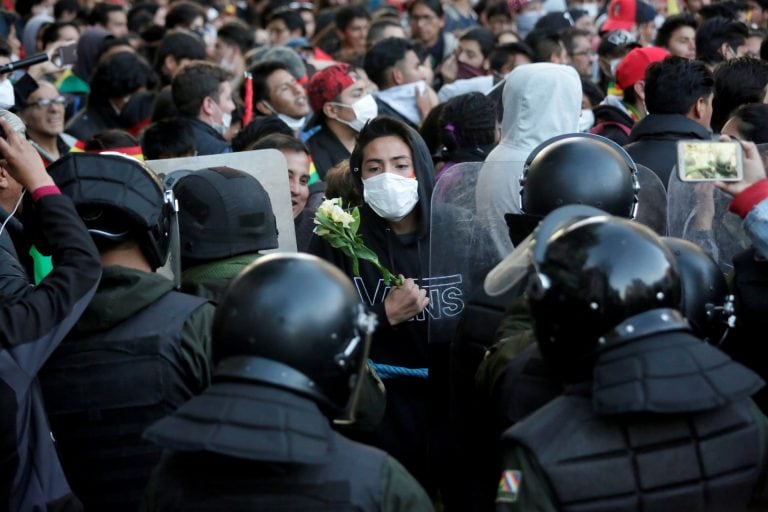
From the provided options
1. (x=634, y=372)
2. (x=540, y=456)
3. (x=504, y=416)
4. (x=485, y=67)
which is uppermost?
(x=634, y=372)

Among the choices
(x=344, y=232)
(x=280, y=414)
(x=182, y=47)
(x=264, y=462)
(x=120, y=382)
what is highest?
(x=280, y=414)

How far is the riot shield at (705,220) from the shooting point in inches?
166

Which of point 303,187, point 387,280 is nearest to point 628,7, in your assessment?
point 303,187

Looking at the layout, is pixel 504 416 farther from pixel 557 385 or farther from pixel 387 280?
pixel 387 280

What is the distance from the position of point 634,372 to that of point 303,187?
3672 millimetres

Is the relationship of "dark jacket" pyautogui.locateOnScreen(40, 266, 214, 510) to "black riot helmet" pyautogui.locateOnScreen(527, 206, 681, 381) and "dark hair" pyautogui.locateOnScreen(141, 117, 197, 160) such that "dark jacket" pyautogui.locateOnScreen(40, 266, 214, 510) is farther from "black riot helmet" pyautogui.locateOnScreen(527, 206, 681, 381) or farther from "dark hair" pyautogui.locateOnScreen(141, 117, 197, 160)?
"dark hair" pyautogui.locateOnScreen(141, 117, 197, 160)

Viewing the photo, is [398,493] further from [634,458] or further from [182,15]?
[182,15]

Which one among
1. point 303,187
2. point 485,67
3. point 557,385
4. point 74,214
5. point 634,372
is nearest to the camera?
point 634,372

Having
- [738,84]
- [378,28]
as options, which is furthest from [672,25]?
[738,84]

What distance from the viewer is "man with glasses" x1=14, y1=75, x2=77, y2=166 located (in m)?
7.79

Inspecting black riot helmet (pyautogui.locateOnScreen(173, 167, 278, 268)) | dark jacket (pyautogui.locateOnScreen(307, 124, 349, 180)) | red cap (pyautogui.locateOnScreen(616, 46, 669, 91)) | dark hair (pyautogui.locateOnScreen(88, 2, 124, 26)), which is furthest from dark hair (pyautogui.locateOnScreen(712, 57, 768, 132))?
dark hair (pyautogui.locateOnScreen(88, 2, 124, 26))

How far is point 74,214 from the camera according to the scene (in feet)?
10.8

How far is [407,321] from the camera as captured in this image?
4.80 m

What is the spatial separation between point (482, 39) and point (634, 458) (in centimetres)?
853
